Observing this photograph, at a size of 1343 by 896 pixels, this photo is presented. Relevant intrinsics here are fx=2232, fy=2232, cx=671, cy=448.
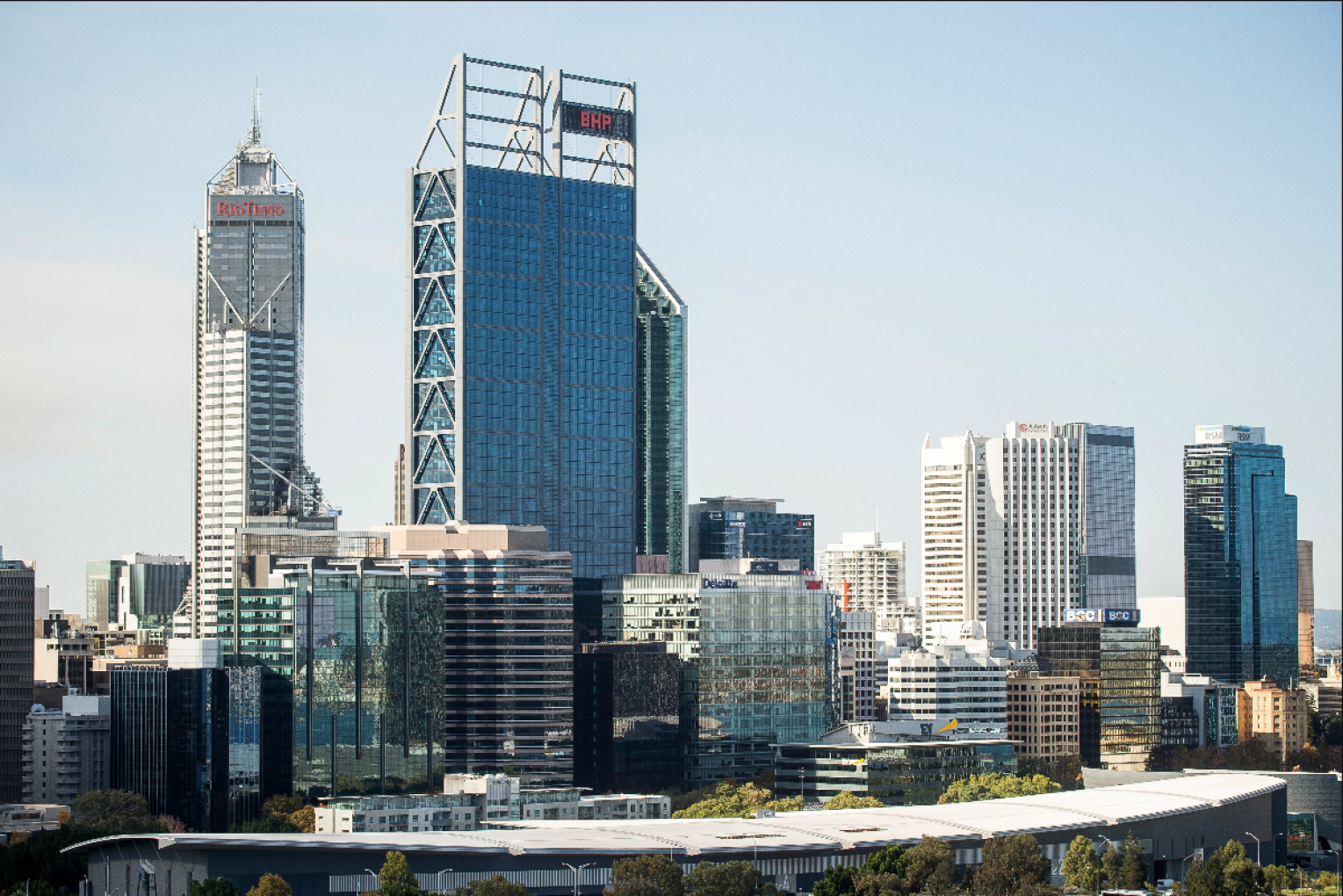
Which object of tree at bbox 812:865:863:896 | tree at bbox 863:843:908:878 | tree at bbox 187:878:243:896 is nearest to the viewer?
tree at bbox 187:878:243:896

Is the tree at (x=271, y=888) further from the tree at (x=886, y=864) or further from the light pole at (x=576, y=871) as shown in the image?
the tree at (x=886, y=864)

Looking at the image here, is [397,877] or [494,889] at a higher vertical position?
[494,889]

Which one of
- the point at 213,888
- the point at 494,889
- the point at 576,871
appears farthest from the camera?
the point at 576,871

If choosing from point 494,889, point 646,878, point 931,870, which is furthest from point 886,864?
point 494,889

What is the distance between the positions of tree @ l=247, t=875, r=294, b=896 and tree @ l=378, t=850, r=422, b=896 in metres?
7.66

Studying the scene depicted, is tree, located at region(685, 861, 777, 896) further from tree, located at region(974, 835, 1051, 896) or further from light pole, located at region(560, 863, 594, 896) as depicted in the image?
tree, located at region(974, 835, 1051, 896)

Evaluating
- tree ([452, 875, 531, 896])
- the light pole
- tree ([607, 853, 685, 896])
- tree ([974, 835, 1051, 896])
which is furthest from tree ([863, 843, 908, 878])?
tree ([452, 875, 531, 896])

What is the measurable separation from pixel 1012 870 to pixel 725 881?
91.0ft

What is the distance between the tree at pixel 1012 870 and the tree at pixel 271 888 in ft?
196

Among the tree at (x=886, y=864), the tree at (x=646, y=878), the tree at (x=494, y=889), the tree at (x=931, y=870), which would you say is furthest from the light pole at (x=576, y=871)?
the tree at (x=931, y=870)

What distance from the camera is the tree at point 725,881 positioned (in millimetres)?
183500

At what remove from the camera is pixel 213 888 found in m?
176

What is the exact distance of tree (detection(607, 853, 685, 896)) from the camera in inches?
6983

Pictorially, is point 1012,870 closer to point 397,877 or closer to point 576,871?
point 576,871
